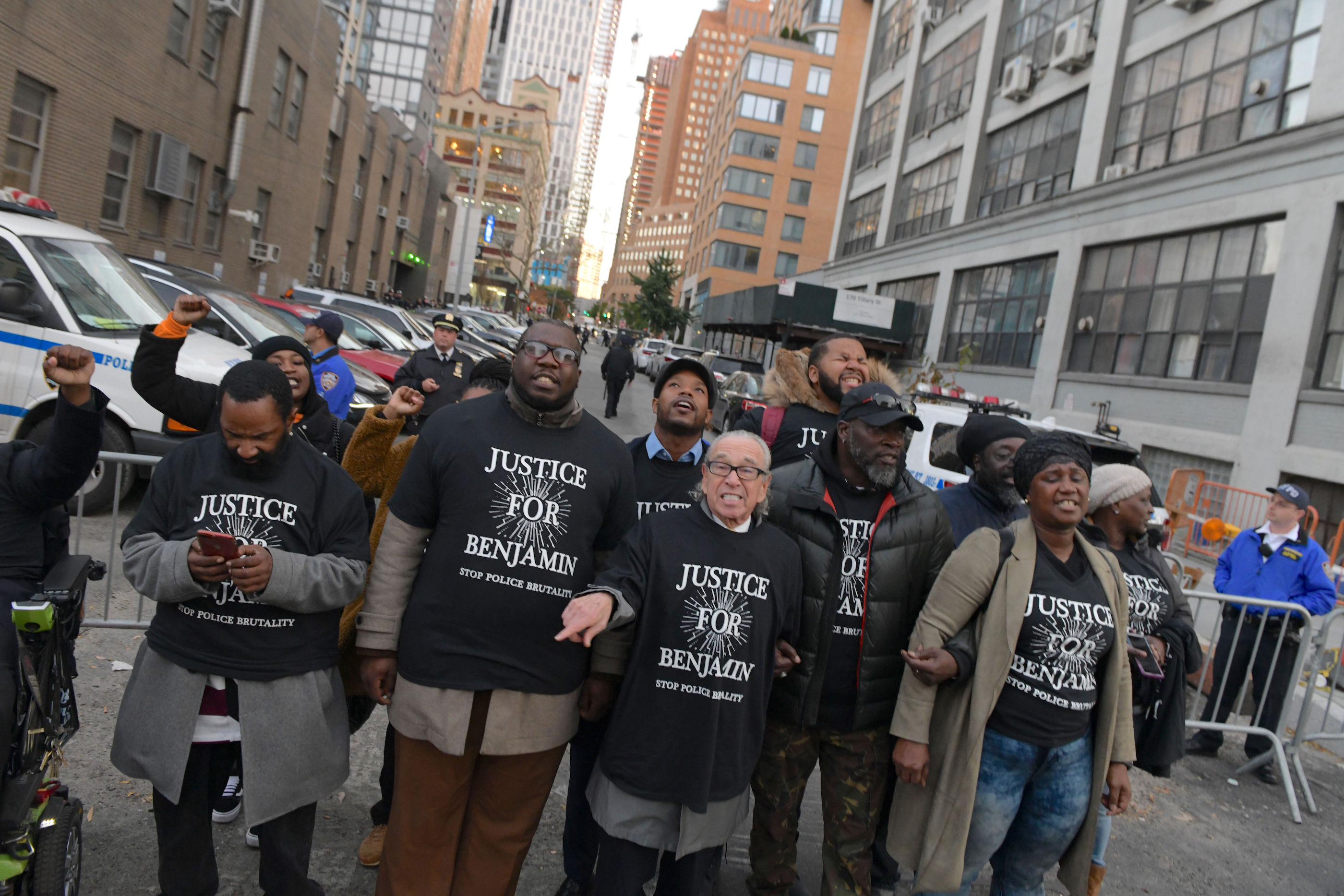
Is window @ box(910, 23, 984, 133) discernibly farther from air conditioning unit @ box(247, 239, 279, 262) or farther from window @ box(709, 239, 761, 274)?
window @ box(709, 239, 761, 274)

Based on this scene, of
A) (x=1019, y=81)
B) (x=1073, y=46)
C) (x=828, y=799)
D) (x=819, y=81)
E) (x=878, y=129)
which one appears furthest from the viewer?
(x=819, y=81)

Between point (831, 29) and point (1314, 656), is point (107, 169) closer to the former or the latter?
point (1314, 656)

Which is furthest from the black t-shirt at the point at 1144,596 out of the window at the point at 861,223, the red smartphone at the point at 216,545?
the window at the point at 861,223

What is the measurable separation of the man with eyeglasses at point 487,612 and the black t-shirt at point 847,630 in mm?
840

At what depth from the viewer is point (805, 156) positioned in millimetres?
66875

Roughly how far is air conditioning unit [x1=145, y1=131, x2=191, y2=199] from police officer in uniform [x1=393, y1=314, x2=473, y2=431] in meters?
13.8

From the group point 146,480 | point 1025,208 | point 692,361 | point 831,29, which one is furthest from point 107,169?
point 831,29

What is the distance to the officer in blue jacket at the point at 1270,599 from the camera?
5.95 m

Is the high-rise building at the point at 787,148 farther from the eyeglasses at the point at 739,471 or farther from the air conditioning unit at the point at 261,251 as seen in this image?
the eyeglasses at the point at 739,471

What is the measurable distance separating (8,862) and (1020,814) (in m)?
3.28

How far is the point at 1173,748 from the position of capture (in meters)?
3.58

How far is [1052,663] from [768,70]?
69.1 metres

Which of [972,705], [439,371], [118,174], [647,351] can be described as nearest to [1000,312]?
[439,371]

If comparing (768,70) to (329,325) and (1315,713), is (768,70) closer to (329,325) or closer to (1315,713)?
(329,325)
